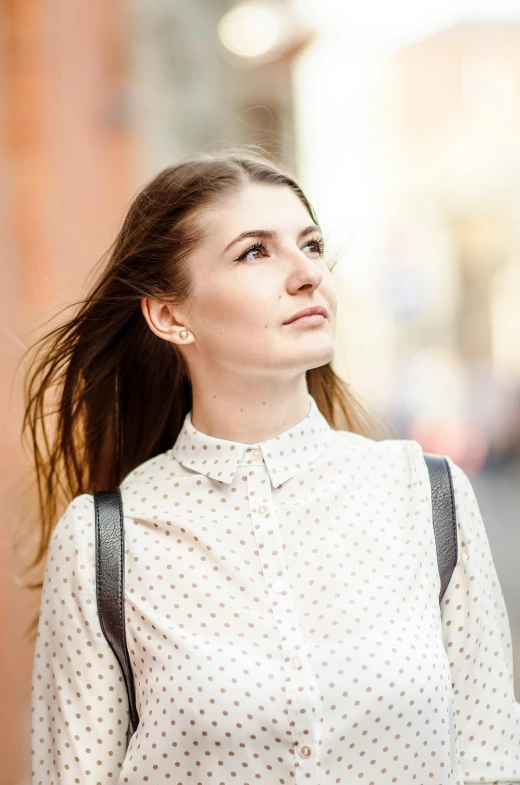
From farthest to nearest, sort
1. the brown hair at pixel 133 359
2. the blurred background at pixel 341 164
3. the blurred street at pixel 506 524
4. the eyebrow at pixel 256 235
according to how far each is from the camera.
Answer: the blurred street at pixel 506 524
the blurred background at pixel 341 164
the brown hair at pixel 133 359
the eyebrow at pixel 256 235

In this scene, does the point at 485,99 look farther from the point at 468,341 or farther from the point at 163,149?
the point at 163,149

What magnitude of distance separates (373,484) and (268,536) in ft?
0.92

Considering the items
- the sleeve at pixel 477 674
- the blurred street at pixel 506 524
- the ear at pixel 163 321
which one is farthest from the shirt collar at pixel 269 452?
the blurred street at pixel 506 524

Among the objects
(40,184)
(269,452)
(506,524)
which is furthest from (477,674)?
(506,524)

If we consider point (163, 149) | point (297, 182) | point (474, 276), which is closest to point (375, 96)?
point (474, 276)

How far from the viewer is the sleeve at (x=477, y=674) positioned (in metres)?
2.10

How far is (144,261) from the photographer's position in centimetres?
241

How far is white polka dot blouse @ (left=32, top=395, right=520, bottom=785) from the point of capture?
1.96 meters

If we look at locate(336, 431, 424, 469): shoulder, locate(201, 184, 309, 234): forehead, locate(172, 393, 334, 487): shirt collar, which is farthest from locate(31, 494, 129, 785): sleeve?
locate(201, 184, 309, 234): forehead

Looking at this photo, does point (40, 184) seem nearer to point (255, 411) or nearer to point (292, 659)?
point (255, 411)

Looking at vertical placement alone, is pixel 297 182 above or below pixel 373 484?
above

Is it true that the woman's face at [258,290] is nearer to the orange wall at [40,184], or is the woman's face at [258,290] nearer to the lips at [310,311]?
the lips at [310,311]

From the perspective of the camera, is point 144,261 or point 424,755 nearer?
point 424,755

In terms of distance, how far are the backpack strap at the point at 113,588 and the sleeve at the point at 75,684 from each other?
1cm
